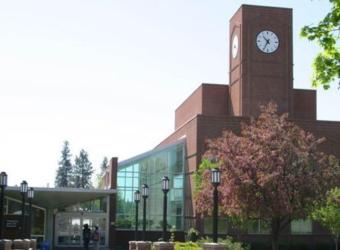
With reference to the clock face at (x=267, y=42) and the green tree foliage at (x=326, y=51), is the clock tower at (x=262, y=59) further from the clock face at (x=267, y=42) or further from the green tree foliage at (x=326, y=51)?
the green tree foliage at (x=326, y=51)

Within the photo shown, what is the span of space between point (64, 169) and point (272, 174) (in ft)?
405

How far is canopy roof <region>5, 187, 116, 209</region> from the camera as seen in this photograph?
41.5 metres

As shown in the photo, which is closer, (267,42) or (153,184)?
(153,184)

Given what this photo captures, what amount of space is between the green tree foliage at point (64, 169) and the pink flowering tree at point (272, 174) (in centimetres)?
11934

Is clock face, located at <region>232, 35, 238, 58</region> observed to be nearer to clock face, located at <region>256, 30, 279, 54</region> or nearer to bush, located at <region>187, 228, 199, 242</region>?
clock face, located at <region>256, 30, 279, 54</region>

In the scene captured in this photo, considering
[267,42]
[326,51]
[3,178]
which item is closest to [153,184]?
[267,42]

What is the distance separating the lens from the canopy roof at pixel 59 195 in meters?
41.5

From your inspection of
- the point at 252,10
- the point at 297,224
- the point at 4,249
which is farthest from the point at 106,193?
the point at 4,249

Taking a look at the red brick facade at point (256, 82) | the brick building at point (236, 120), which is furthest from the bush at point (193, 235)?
the red brick facade at point (256, 82)

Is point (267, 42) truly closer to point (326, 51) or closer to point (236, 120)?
point (236, 120)

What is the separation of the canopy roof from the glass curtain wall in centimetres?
212

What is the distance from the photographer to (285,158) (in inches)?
1093

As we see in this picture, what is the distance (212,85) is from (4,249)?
3701 cm

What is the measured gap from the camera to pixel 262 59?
5391 centimetres
